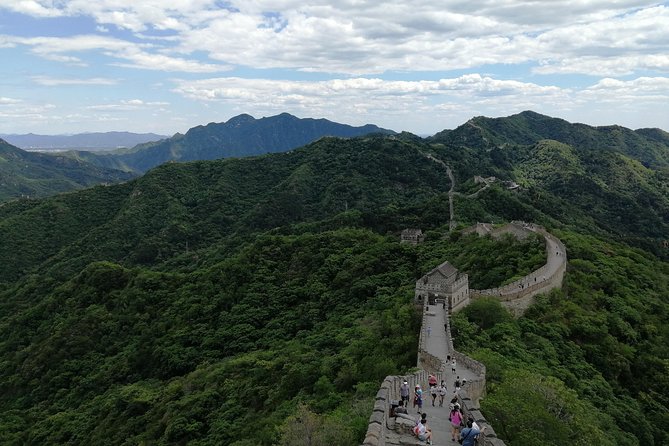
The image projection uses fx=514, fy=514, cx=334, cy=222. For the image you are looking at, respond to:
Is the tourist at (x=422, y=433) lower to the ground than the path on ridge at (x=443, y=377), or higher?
higher

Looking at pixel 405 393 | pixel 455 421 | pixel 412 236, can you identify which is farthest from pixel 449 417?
pixel 412 236

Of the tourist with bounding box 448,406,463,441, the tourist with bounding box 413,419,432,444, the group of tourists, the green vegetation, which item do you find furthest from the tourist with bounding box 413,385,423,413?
the green vegetation

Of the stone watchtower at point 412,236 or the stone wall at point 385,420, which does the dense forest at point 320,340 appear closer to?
the stone wall at point 385,420

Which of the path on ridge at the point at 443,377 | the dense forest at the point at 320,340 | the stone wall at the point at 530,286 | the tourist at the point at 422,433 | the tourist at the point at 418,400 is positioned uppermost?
the tourist at the point at 422,433

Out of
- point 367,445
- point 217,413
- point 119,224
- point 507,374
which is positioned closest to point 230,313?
A: point 217,413

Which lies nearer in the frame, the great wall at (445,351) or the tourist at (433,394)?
the great wall at (445,351)

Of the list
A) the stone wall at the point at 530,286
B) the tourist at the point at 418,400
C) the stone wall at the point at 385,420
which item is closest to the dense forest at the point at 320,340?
the stone wall at the point at 385,420

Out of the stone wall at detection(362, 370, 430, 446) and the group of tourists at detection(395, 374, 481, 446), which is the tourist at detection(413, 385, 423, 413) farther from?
the stone wall at detection(362, 370, 430, 446)
